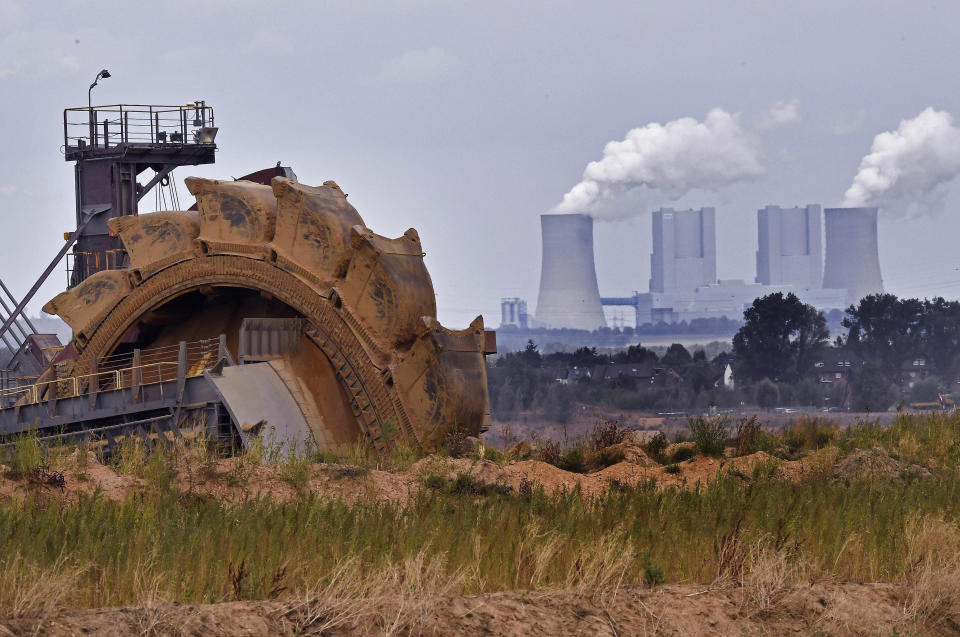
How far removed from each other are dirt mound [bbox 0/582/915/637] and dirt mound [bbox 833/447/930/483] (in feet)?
21.4

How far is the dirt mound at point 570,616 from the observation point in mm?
7371

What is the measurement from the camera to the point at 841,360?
94062 mm

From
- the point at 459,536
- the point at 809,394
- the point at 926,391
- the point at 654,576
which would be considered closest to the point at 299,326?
the point at 459,536

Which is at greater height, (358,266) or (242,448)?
(358,266)

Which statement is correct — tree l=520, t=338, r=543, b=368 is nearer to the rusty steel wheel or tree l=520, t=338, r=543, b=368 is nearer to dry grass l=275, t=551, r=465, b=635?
the rusty steel wheel

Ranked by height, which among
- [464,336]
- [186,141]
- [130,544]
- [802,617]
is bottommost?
[802,617]

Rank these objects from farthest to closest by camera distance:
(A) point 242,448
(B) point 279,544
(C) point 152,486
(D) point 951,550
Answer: (A) point 242,448 < (C) point 152,486 < (D) point 951,550 < (B) point 279,544

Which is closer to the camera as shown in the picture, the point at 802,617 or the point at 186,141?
the point at 802,617

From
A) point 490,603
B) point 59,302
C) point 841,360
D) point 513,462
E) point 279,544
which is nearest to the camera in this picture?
point 490,603

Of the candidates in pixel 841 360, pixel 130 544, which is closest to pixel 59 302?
pixel 130 544

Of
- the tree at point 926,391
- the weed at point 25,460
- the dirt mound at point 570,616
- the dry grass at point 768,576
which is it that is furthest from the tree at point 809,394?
the dirt mound at point 570,616

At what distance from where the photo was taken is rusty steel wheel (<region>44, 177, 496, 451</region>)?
70.0ft

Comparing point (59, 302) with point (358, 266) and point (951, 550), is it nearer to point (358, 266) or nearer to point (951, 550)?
point (358, 266)

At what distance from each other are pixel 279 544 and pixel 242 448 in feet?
37.3
